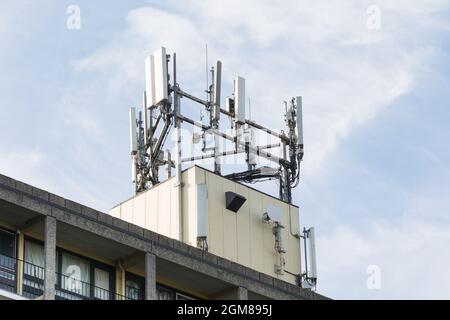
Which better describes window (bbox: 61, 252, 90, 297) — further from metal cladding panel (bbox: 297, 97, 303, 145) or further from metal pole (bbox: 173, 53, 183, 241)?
metal cladding panel (bbox: 297, 97, 303, 145)

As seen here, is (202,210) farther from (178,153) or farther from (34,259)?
(34,259)

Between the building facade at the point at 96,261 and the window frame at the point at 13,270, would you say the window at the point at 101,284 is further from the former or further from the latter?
the window frame at the point at 13,270

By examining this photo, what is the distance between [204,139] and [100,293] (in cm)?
1193

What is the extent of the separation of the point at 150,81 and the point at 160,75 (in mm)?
582

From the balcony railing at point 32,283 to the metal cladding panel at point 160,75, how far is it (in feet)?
38.1

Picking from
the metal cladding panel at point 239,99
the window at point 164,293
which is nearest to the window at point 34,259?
the window at point 164,293

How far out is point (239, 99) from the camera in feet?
197

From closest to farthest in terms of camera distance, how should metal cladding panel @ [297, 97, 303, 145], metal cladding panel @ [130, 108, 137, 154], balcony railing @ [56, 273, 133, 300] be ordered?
balcony railing @ [56, 273, 133, 300], metal cladding panel @ [130, 108, 137, 154], metal cladding panel @ [297, 97, 303, 145]

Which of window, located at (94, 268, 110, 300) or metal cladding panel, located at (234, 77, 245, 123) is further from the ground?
metal cladding panel, located at (234, 77, 245, 123)

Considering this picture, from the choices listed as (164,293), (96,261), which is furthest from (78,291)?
(164,293)

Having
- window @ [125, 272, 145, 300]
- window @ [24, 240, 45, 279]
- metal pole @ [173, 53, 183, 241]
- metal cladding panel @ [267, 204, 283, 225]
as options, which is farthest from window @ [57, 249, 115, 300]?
metal cladding panel @ [267, 204, 283, 225]

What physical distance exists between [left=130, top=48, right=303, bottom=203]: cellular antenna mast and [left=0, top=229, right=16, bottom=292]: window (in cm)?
1167

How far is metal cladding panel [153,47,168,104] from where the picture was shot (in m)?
57.1

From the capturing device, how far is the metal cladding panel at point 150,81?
189 ft
